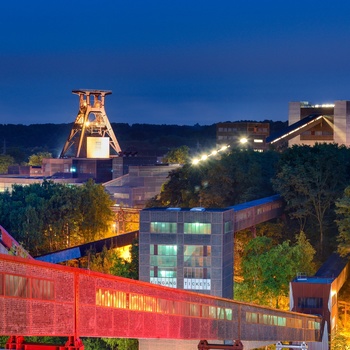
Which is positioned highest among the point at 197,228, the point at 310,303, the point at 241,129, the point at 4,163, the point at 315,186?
the point at 241,129

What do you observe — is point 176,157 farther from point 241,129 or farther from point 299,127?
point 299,127

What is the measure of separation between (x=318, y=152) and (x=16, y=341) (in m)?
46.5

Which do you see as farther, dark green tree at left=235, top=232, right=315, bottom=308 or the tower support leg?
dark green tree at left=235, top=232, right=315, bottom=308

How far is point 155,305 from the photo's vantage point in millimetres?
21641

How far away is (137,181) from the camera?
259 feet

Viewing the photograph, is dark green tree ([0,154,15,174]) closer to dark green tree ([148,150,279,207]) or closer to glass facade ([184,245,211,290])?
dark green tree ([148,150,279,207])

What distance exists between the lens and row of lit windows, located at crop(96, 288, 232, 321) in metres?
19.3

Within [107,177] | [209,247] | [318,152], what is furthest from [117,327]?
[107,177]

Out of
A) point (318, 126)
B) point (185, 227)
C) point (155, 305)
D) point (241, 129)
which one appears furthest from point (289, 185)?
point (241, 129)

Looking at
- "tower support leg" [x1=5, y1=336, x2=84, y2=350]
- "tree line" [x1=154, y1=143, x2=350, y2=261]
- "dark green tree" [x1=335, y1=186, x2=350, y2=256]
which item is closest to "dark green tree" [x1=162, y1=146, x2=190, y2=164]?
"tree line" [x1=154, y1=143, x2=350, y2=261]

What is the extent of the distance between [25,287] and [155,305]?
19.8ft

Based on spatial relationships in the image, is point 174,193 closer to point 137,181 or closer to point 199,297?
point 137,181

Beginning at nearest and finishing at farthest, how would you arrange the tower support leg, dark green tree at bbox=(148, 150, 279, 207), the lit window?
the tower support leg
the lit window
dark green tree at bbox=(148, 150, 279, 207)

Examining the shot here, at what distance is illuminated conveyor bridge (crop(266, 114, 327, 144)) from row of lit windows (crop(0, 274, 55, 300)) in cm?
7504
